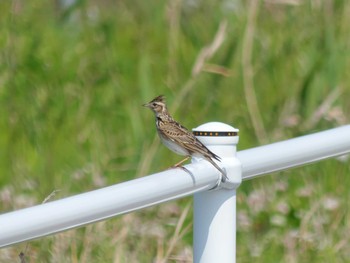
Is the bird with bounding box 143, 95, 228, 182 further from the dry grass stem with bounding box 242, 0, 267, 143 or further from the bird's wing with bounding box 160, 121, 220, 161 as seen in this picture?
the dry grass stem with bounding box 242, 0, 267, 143

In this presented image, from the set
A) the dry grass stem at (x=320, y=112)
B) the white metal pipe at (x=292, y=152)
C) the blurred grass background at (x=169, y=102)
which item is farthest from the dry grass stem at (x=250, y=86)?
the white metal pipe at (x=292, y=152)

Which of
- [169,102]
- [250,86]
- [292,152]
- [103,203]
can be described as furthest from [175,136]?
[250,86]

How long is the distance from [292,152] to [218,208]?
1.03 ft

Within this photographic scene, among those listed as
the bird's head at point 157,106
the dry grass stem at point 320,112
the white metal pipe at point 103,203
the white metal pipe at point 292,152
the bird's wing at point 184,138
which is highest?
the dry grass stem at point 320,112

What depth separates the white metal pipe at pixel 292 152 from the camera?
9.40 ft

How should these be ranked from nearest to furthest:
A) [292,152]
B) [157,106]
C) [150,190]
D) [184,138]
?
[150,190], [292,152], [184,138], [157,106]

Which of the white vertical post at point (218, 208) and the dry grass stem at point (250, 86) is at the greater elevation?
the dry grass stem at point (250, 86)

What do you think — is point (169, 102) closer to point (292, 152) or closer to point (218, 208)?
point (292, 152)

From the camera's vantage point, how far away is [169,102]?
5410mm

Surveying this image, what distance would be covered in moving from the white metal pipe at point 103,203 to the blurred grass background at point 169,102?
1.21 meters

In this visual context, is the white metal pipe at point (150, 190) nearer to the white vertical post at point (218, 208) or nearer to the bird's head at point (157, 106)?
the white vertical post at point (218, 208)

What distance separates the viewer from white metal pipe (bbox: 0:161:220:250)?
217cm

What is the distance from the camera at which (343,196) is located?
193 inches

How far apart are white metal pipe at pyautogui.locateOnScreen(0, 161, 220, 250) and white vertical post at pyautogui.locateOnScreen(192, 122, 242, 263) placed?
54mm
